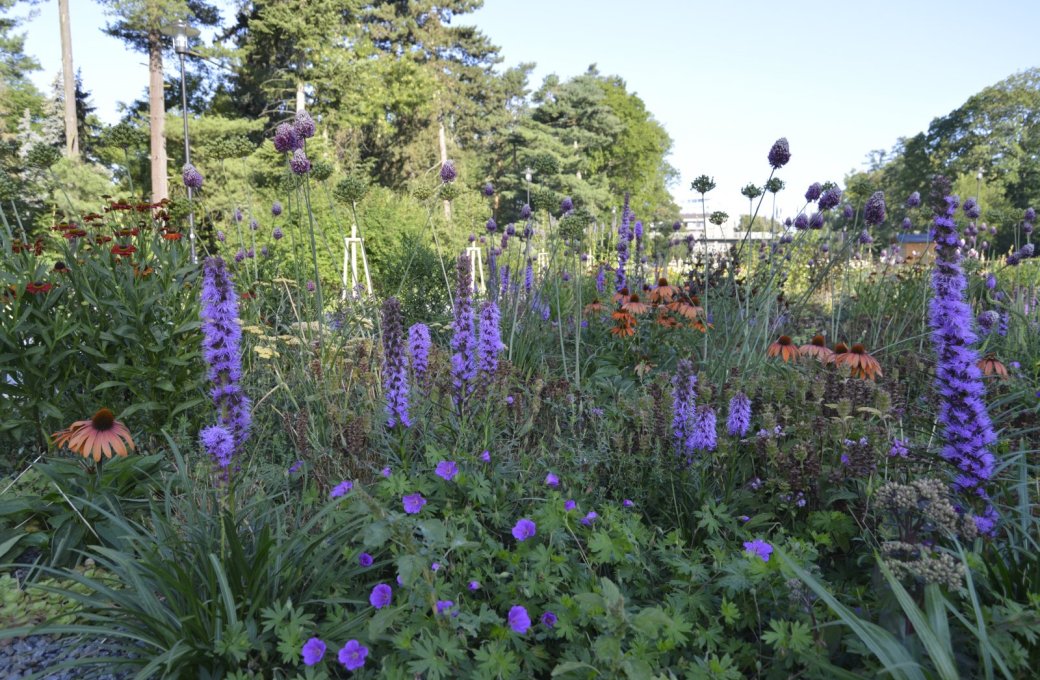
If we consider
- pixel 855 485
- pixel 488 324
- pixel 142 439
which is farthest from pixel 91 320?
pixel 855 485

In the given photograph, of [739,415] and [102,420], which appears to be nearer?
[102,420]

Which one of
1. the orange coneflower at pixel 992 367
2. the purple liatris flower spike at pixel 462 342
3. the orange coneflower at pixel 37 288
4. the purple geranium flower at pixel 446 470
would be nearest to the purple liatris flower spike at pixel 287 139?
the orange coneflower at pixel 37 288

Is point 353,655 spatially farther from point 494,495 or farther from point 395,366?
point 395,366

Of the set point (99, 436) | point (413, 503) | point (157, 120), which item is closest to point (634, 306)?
point (413, 503)

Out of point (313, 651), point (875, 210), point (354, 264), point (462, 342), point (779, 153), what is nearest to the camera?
point (313, 651)

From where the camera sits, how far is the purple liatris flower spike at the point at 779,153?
3.44 m

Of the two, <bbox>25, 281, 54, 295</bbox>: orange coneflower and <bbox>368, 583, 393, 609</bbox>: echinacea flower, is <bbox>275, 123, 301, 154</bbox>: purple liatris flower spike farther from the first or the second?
<bbox>368, 583, 393, 609</bbox>: echinacea flower

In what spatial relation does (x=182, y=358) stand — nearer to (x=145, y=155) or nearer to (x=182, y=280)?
(x=182, y=280)

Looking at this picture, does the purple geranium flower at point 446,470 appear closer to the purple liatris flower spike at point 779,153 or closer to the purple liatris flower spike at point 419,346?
the purple liatris flower spike at point 419,346

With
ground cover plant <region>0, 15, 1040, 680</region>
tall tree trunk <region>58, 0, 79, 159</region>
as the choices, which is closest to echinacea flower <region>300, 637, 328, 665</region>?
ground cover plant <region>0, 15, 1040, 680</region>

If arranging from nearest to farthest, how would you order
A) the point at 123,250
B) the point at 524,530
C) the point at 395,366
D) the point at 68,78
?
the point at 524,530 < the point at 395,366 < the point at 123,250 < the point at 68,78

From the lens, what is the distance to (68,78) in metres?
19.2

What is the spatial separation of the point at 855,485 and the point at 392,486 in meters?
1.70

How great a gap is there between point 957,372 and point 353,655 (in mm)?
1784
